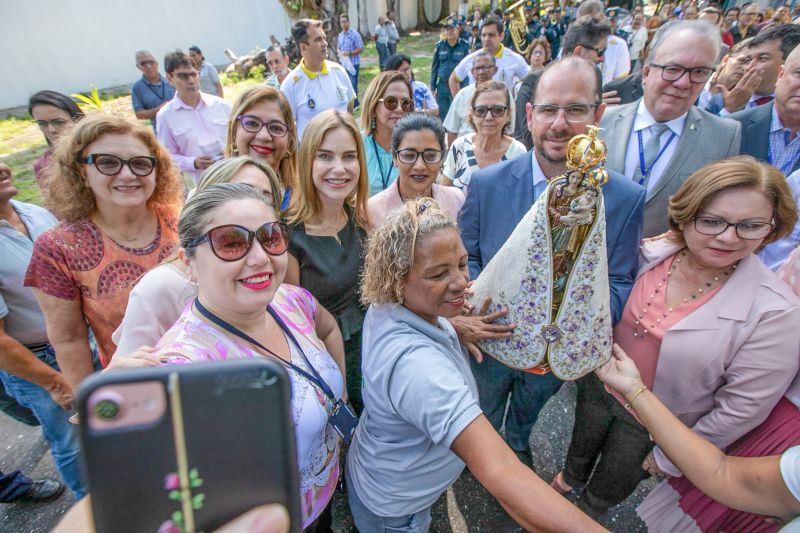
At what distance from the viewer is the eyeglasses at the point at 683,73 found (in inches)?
94.2

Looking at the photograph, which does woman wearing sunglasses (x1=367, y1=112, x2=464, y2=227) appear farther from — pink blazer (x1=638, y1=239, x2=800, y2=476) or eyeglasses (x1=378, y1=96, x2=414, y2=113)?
pink blazer (x1=638, y1=239, x2=800, y2=476)

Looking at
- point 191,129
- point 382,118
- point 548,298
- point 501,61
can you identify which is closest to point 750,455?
point 548,298

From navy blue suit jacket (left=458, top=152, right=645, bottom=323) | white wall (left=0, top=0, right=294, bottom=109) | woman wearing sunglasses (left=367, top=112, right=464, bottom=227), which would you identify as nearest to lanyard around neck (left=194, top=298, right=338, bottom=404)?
navy blue suit jacket (left=458, top=152, right=645, bottom=323)

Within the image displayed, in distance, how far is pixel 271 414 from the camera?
23.7 inches

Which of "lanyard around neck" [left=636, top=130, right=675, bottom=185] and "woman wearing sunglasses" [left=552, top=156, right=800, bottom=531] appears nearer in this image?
"woman wearing sunglasses" [left=552, top=156, right=800, bottom=531]

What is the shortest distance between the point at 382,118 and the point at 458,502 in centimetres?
330

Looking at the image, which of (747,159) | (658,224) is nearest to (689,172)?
(658,224)

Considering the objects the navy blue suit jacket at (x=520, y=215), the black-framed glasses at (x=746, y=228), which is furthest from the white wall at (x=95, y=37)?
the black-framed glasses at (x=746, y=228)

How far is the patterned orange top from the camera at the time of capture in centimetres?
172

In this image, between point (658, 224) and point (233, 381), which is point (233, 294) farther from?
point (658, 224)

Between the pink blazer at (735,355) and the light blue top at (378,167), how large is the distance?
8.60ft

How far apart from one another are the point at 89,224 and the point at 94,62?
54.6 ft

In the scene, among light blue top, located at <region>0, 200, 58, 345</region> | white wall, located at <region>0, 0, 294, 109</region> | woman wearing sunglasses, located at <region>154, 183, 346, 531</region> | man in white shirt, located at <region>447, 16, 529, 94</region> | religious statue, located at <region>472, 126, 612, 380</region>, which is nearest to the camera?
woman wearing sunglasses, located at <region>154, 183, 346, 531</region>

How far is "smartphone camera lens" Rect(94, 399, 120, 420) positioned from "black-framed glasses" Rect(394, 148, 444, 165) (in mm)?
2440
